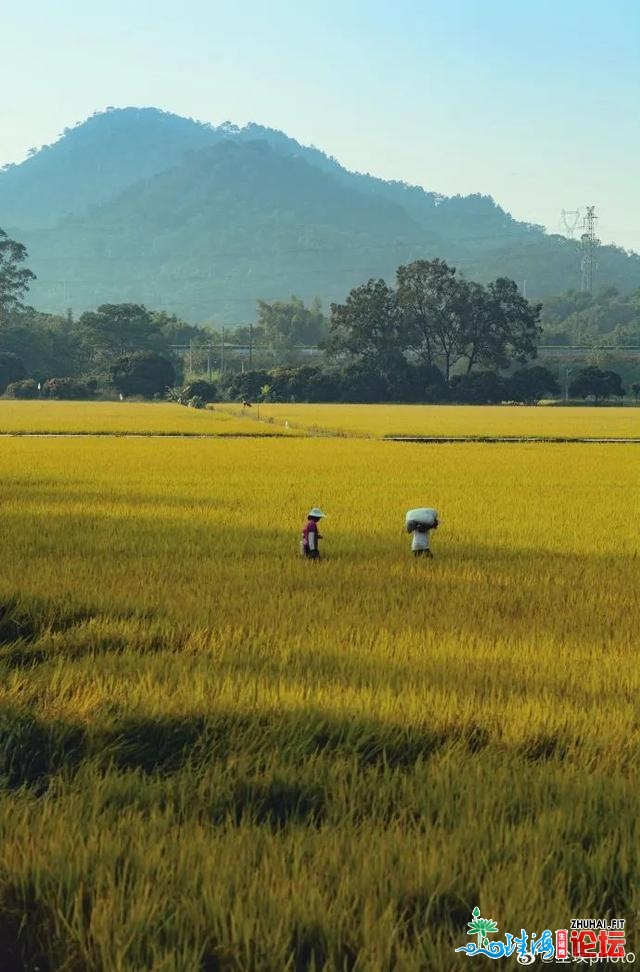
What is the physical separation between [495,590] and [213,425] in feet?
108

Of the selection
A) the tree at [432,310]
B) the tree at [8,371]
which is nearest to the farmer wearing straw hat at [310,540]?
the tree at [432,310]

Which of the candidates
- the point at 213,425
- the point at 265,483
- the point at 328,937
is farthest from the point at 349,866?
the point at 213,425

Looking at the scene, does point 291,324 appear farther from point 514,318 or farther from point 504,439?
point 504,439

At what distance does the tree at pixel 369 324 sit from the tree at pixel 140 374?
1532 centimetres

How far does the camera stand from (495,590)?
732 cm

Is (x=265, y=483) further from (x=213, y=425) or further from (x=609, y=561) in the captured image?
(x=213, y=425)

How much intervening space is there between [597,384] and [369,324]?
832 inches

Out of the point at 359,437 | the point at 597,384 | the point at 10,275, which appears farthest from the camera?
the point at 10,275

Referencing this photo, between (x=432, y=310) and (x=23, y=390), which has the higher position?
(x=432, y=310)

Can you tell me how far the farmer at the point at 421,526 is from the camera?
27.6 feet

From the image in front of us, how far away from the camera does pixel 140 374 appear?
84.4m

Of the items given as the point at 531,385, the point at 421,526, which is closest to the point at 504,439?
the point at 421,526

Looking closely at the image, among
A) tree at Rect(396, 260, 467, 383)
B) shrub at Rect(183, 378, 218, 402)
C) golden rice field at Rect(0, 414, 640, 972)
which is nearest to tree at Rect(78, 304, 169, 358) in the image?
shrub at Rect(183, 378, 218, 402)

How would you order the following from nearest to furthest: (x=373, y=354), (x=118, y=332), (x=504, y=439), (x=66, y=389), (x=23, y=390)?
(x=504, y=439) → (x=23, y=390) → (x=66, y=389) → (x=373, y=354) → (x=118, y=332)
